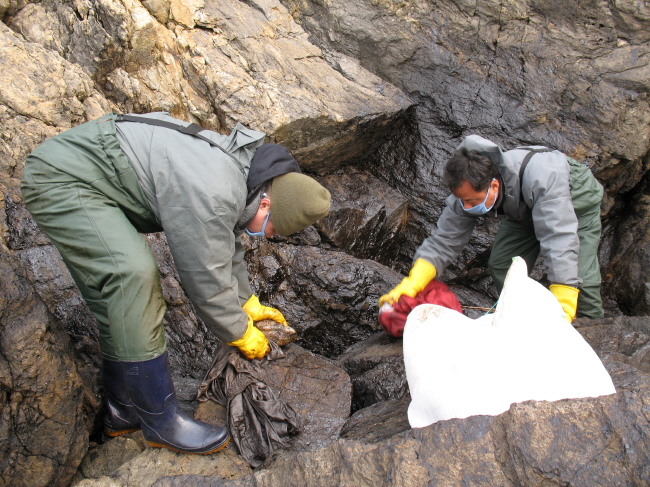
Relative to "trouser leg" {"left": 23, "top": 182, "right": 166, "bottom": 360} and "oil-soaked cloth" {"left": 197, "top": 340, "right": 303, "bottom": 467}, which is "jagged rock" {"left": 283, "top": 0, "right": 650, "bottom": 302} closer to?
"oil-soaked cloth" {"left": 197, "top": 340, "right": 303, "bottom": 467}

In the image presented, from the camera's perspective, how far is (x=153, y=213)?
7.93 ft

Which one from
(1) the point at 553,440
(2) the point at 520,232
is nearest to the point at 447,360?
(1) the point at 553,440

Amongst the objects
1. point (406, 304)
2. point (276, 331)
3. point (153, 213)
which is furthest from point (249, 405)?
point (406, 304)

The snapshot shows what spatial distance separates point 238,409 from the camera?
264 centimetres

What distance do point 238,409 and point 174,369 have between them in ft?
3.22

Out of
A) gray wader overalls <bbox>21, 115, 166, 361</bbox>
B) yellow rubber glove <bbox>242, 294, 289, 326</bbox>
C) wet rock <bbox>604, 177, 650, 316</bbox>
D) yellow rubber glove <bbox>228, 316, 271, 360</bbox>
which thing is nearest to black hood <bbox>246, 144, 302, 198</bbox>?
gray wader overalls <bbox>21, 115, 166, 361</bbox>

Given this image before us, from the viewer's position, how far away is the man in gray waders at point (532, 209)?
324cm

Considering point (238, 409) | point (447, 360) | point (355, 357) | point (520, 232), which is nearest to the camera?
point (447, 360)

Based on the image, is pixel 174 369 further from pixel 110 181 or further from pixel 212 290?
pixel 110 181

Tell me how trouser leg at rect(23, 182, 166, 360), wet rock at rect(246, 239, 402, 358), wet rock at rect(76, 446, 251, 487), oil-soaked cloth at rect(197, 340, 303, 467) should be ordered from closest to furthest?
wet rock at rect(76, 446, 251, 487), trouser leg at rect(23, 182, 166, 360), oil-soaked cloth at rect(197, 340, 303, 467), wet rock at rect(246, 239, 402, 358)

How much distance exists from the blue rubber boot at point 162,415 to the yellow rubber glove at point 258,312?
2.93ft

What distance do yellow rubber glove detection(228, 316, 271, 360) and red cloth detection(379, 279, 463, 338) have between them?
916mm

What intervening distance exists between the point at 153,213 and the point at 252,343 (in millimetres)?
949

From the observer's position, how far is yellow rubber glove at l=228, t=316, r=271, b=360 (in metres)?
2.76
